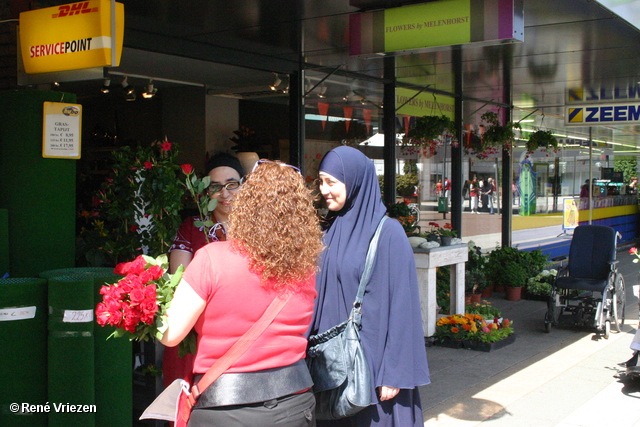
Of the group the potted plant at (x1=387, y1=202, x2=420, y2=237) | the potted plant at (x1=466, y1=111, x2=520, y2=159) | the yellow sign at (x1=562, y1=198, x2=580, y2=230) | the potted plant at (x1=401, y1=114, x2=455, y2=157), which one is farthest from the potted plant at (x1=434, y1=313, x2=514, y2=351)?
the yellow sign at (x1=562, y1=198, x2=580, y2=230)

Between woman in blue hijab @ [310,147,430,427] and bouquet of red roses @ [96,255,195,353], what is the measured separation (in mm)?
840

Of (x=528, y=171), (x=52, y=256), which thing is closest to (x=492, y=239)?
(x=528, y=171)

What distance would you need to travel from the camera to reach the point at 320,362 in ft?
9.39

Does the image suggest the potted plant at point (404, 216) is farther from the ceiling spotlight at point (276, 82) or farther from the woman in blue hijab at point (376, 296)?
the woman in blue hijab at point (376, 296)

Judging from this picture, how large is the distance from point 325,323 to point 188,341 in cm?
71

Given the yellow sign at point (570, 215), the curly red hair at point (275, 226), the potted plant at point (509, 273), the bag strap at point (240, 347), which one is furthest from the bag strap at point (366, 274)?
the yellow sign at point (570, 215)

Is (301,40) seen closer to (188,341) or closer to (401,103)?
(401,103)

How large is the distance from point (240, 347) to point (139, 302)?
384mm

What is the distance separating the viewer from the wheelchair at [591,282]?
8.21 metres

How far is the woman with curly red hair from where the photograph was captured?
220cm

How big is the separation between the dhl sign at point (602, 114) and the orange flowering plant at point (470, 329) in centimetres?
535

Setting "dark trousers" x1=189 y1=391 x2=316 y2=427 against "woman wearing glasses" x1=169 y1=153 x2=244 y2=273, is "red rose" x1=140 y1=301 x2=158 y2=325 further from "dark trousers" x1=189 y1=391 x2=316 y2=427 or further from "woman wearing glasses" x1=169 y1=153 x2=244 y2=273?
"woman wearing glasses" x1=169 y1=153 x2=244 y2=273

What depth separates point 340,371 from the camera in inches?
111

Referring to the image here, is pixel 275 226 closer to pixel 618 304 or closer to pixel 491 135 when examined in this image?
pixel 618 304
